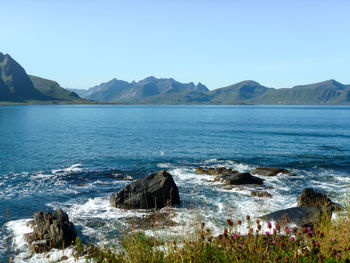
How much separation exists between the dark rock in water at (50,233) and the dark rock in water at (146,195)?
5.33 m

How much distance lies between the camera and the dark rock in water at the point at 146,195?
818 inches

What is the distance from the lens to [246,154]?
42.7 metres

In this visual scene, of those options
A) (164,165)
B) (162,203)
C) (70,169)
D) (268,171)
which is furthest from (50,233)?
(268,171)

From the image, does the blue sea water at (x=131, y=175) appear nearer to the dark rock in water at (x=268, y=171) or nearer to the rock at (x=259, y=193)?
the rock at (x=259, y=193)

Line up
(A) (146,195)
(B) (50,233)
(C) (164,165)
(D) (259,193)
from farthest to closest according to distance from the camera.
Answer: (C) (164,165), (D) (259,193), (A) (146,195), (B) (50,233)

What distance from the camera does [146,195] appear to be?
21047mm

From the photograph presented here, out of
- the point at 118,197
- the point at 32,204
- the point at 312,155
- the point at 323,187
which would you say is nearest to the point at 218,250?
the point at 118,197

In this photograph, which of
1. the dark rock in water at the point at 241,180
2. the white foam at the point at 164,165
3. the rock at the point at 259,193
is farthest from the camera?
the white foam at the point at 164,165

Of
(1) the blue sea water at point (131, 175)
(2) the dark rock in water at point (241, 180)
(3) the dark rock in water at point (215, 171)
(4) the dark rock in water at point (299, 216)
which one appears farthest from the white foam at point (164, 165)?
(4) the dark rock in water at point (299, 216)

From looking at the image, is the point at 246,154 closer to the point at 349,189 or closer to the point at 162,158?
the point at 162,158

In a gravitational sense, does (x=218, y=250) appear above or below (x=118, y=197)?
above

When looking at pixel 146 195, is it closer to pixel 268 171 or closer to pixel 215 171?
pixel 215 171

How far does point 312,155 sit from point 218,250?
131ft

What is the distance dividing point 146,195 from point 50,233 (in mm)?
7741
